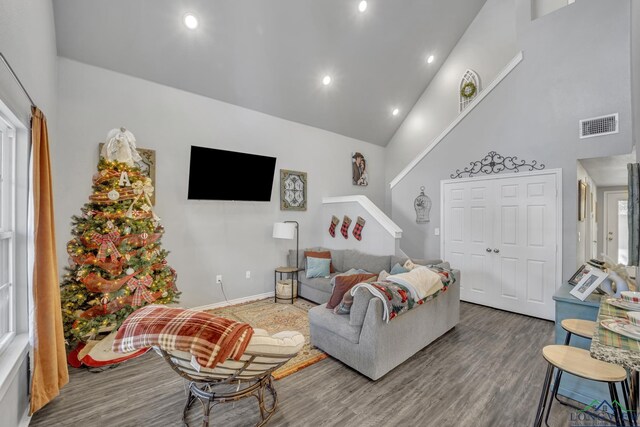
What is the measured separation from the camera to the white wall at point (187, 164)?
3230 mm

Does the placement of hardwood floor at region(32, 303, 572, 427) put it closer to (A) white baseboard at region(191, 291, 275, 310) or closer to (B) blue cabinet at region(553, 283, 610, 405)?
(B) blue cabinet at region(553, 283, 610, 405)

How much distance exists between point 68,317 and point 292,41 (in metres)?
4.29

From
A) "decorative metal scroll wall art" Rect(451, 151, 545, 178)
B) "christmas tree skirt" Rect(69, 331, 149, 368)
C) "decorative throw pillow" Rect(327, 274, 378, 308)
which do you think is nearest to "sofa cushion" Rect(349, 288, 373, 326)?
"decorative throw pillow" Rect(327, 274, 378, 308)

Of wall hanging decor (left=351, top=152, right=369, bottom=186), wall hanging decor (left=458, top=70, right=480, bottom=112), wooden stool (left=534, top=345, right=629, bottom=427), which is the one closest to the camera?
wooden stool (left=534, top=345, right=629, bottom=427)

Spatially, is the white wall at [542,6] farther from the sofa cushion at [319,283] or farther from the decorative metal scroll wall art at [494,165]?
the sofa cushion at [319,283]

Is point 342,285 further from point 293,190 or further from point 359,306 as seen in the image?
point 293,190

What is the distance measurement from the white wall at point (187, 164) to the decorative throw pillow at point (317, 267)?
0.69 m

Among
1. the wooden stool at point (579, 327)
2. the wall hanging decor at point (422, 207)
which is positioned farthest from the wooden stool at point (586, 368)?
the wall hanging decor at point (422, 207)

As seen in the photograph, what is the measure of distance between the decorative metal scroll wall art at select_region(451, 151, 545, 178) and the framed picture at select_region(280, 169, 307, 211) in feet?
8.89

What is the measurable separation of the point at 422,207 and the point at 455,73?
10.4ft

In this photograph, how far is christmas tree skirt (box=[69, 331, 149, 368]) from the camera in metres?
2.60

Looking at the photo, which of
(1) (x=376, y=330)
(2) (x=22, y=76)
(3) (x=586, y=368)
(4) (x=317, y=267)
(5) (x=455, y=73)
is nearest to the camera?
(3) (x=586, y=368)

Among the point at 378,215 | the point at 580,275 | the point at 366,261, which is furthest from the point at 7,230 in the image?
the point at 580,275

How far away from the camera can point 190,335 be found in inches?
61.6
